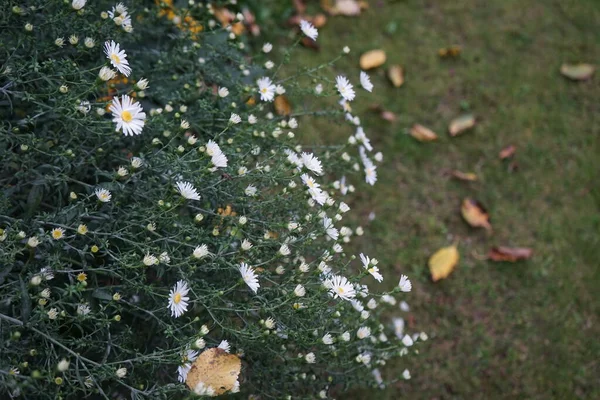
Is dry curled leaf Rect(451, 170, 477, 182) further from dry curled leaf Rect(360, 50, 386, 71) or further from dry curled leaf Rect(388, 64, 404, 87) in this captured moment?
dry curled leaf Rect(360, 50, 386, 71)

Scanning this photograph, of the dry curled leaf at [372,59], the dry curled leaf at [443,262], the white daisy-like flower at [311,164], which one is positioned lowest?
the dry curled leaf at [443,262]

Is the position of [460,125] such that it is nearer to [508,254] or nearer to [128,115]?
[508,254]

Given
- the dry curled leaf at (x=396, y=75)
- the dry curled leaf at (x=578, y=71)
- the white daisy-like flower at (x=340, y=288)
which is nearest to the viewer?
the white daisy-like flower at (x=340, y=288)

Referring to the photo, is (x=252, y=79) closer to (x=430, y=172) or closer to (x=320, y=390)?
(x=430, y=172)

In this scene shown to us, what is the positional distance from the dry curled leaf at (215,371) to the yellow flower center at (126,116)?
0.65 meters

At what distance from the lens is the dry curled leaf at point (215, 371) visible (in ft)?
5.14

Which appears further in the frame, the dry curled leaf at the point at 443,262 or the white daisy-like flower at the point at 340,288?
the dry curled leaf at the point at 443,262

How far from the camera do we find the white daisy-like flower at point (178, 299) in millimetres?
1579

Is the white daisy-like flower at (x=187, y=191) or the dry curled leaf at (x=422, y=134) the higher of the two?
A: the white daisy-like flower at (x=187, y=191)

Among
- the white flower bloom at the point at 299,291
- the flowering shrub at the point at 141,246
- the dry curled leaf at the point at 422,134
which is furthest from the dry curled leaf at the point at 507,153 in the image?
the white flower bloom at the point at 299,291

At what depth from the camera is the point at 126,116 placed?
167cm

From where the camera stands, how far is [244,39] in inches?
123

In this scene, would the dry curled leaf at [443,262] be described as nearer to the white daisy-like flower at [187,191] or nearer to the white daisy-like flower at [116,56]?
the white daisy-like flower at [187,191]

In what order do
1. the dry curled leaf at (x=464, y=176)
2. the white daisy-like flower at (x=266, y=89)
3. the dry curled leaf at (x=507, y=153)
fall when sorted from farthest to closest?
the dry curled leaf at (x=507, y=153), the dry curled leaf at (x=464, y=176), the white daisy-like flower at (x=266, y=89)
